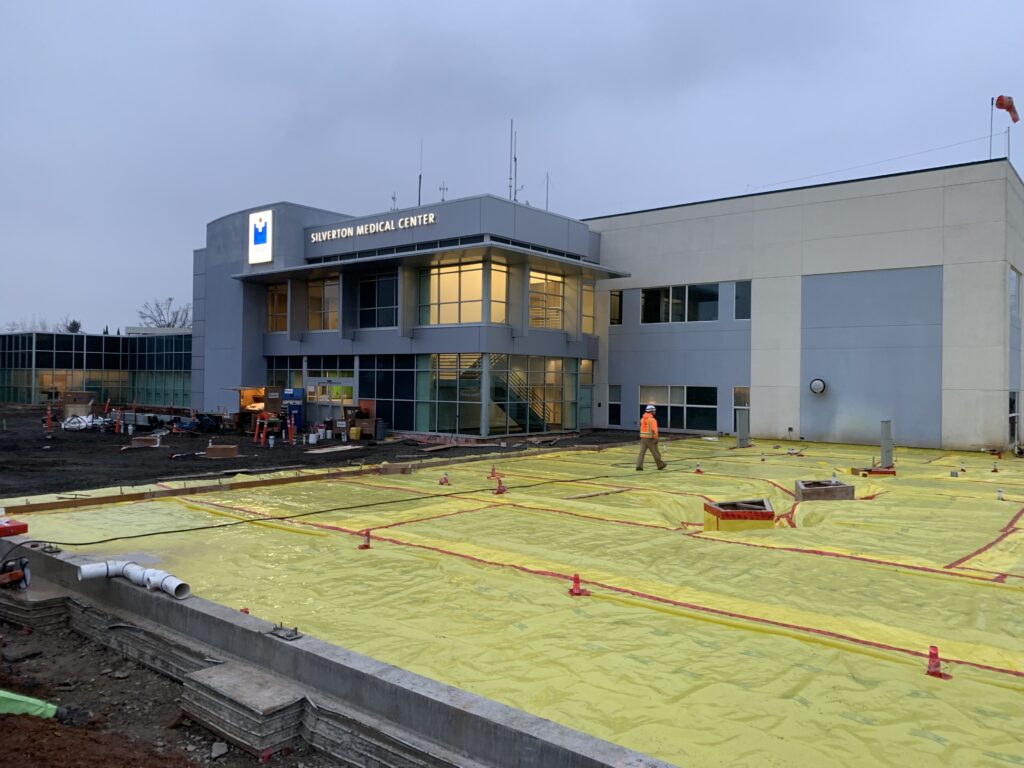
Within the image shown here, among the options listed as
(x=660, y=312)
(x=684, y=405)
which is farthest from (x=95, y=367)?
(x=684, y=405)

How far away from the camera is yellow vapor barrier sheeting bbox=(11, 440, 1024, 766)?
4.53 metres

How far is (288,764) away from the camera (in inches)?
187

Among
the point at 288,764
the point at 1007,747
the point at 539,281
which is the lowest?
the point at 288,764

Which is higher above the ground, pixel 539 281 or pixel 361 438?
pixel 539 281

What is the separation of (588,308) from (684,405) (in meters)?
6.30

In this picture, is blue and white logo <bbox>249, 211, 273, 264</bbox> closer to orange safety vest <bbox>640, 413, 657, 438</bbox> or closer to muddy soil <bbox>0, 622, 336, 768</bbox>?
orange safety vest <bbox>640, 413, 657, 438</bbox>

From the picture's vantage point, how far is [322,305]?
109ft

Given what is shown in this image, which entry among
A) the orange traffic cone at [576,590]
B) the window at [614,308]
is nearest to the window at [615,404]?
the window at [614,308]

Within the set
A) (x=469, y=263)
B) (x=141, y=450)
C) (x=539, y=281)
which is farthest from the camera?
(x=539, y=281)

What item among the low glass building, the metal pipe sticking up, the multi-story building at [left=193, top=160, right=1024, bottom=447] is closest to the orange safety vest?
the metal pipe sticking up

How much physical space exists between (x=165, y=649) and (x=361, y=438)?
22.4 m

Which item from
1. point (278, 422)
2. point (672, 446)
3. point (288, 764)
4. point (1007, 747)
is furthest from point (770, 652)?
point (278, 422)

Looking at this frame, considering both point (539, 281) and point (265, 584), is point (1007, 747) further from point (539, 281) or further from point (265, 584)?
point (539, 281)

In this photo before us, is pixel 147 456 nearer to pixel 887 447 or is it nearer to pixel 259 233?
pixel 259 233
